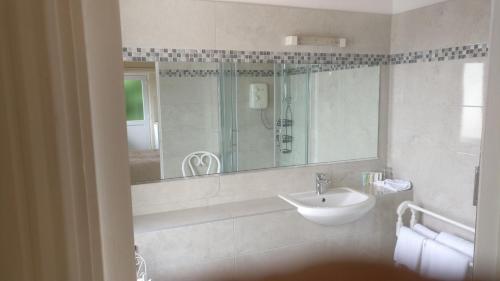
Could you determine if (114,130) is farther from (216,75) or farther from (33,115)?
(216,75)

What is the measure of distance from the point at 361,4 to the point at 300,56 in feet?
2.08

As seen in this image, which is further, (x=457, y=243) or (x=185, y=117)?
(x=185, y=117)

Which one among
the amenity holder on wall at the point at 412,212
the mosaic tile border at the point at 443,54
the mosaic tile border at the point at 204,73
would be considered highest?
the mosaic tile border at the point at 443,54

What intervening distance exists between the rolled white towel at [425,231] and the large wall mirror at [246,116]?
680 millimetres

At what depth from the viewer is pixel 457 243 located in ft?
7.38

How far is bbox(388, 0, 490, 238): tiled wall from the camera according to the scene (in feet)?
7.59

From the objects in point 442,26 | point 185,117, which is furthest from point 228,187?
point 442,26

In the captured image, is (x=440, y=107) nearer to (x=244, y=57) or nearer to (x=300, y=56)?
(x=300, y=56)

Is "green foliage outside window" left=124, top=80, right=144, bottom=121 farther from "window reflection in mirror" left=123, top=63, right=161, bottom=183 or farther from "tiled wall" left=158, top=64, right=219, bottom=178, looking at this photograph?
"tiled wall" left=158, top=64, right=219, bottom=178

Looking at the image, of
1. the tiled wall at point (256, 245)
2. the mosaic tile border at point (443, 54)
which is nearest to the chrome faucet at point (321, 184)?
the tiled wall at point (256, 245)

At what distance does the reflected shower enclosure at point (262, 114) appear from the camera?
2.44 metres

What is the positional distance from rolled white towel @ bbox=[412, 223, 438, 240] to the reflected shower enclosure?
0.68 m

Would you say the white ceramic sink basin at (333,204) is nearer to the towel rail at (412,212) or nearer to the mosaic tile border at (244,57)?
the towel rail at (412,212)

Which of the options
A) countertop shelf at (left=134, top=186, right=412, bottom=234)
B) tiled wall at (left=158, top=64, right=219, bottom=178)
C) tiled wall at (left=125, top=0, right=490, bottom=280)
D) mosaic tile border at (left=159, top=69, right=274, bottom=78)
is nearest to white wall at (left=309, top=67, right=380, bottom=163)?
tiled wall at (left=125, top=0, right=490, bottom=280)
